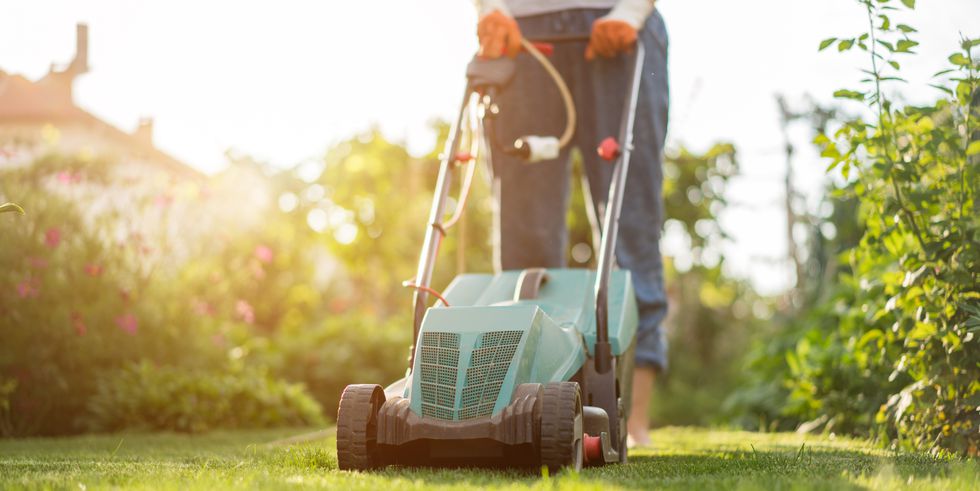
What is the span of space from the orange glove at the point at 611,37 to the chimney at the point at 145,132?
21.0 meters

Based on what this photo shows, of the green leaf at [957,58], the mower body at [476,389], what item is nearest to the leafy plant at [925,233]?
the green leaf at [957,58]

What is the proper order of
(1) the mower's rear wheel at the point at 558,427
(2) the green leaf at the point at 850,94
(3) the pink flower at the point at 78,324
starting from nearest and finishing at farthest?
(1) the mower's rear wheel at the point at 558,427 < (2) the green leaf at the point at 850,94 < (3) the pink flower at the point at 78,324

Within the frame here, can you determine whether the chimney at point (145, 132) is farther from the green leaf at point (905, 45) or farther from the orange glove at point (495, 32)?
the green leaf at point (905, 45)

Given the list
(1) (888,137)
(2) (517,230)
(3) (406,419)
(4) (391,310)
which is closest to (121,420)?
(2) (517,230)

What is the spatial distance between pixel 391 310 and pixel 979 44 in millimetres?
11277

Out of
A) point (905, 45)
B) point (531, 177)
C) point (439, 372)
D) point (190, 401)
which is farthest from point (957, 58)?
point (190, 401)

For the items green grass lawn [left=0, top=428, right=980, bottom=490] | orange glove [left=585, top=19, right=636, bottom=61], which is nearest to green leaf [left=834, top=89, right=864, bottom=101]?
orange glove [left=585, top=19, right=636, bottom=61]

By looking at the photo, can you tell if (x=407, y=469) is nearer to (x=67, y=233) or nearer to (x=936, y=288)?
(x=936, y=288)

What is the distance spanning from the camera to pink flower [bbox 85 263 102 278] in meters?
5.46

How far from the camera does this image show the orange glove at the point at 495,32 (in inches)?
125

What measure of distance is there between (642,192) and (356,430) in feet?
5.63

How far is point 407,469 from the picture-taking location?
2.31 meters

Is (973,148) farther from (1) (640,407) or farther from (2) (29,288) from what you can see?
(2) (29,288)

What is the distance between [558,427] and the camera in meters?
2.11
